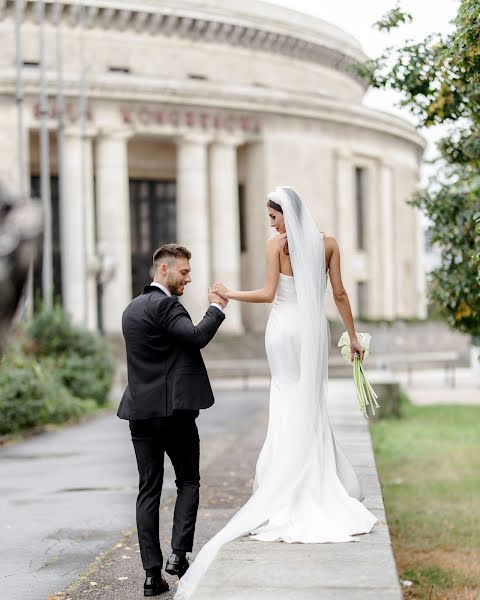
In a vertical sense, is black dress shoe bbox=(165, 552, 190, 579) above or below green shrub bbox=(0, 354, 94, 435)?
above

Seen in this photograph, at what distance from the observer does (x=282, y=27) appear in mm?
60750

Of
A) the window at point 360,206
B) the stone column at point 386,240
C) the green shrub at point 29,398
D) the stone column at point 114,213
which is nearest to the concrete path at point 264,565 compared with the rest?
the green shrub at point 29,398

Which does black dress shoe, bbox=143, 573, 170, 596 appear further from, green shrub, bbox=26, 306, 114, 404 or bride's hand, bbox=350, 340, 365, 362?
green shrub, bbox=26, 306, 114, 404

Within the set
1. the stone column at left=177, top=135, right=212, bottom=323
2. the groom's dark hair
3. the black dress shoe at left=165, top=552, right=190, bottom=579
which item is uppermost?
the stone column at left=177, top=135, right=212, bottom=323

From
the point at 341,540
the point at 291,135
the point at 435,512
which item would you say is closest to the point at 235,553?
the point at 341,540

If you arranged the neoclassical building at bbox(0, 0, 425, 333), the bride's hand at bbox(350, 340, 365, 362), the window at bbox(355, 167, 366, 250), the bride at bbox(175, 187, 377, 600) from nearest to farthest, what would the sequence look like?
the bride at bbox(175, 187, 377, 600)
the bride's hand at bbox(350, 340, 365, 362)
the neoclassical building at bbox(0, 0, 425, 333)
the window at bbox(355, 167, 366, 250)

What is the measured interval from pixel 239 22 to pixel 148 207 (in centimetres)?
1090

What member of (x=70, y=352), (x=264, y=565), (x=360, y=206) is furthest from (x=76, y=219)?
(x=264, y=565)

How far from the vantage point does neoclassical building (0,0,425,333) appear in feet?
169

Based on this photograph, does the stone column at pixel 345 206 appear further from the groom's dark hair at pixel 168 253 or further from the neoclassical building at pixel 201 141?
the groom's dark hair at pixel 168 253

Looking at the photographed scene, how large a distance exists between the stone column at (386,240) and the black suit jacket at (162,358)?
59356 mm

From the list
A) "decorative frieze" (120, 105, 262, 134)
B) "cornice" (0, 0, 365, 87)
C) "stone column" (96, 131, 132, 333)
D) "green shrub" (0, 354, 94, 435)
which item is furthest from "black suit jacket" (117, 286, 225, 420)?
"decorative frieze" (120, 105, 262, 134)

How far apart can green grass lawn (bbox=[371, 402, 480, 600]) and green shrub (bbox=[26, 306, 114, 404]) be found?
290 inches

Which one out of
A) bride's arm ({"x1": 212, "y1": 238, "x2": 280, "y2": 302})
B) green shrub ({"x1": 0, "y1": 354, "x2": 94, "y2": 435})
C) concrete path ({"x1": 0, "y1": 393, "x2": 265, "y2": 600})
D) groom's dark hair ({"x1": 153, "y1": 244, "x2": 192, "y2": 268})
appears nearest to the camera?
groom's dark hair ({"x1": 153, "y1": 244, "x2": 192, "y2": 268})
